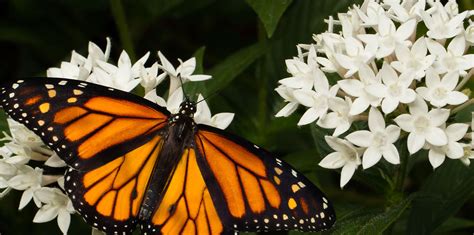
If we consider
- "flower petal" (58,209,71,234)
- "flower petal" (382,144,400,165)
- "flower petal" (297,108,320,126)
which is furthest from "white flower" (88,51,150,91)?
"flower petal" (382,144,400,165)

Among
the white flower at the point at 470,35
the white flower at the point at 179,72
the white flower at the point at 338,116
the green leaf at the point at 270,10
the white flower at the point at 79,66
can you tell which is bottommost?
the white flower at the point at 338,116

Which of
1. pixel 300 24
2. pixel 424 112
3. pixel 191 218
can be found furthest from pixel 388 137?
pixel 300 24

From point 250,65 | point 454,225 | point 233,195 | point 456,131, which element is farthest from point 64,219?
point 250,65

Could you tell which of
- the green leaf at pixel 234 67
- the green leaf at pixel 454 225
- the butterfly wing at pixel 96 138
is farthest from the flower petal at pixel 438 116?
the green leaf at pixel 234 67

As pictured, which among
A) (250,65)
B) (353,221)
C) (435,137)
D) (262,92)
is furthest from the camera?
(250,65)

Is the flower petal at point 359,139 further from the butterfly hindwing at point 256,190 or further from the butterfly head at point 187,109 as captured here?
the butterfly head at point 187,109

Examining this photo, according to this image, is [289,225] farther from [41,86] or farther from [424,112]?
[41,86]

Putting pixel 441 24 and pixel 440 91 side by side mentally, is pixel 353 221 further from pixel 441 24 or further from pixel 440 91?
pixel 441 24
